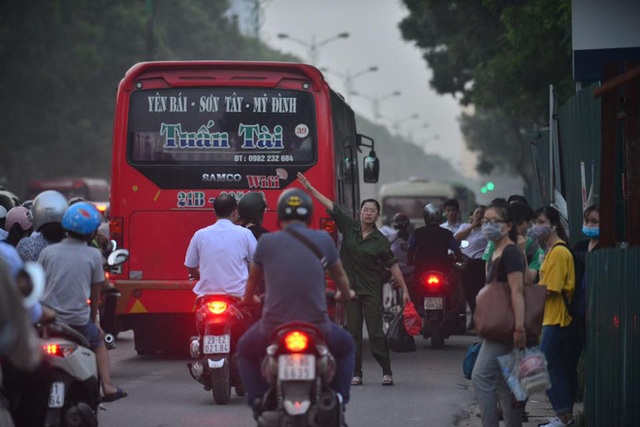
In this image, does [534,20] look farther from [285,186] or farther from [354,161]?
[285,186]

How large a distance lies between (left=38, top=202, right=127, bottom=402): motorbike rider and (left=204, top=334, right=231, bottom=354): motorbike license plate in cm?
299

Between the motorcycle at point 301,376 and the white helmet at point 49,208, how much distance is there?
6.81 feet

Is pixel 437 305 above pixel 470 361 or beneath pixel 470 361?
above

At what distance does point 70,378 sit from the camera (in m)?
8.37

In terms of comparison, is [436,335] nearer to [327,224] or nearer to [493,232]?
[327,224]

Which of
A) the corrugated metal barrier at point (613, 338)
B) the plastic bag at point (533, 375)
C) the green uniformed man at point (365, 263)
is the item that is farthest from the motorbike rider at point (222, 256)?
the plastic bag at point (533, 375)

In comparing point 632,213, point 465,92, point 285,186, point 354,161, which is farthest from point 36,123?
point 632,213

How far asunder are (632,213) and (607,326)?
0.78 meters

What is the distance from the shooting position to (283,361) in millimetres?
7957

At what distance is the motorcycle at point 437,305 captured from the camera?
59.2 ft

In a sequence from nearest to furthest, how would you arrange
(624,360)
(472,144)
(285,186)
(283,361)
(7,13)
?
(283,361), (624,360), (285,186), (7,13), (472,144)

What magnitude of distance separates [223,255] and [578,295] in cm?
315

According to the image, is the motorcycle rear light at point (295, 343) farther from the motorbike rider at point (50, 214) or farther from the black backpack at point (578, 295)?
the black backpack at point (578, 295)

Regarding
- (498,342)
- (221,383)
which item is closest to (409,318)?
(221,383)
